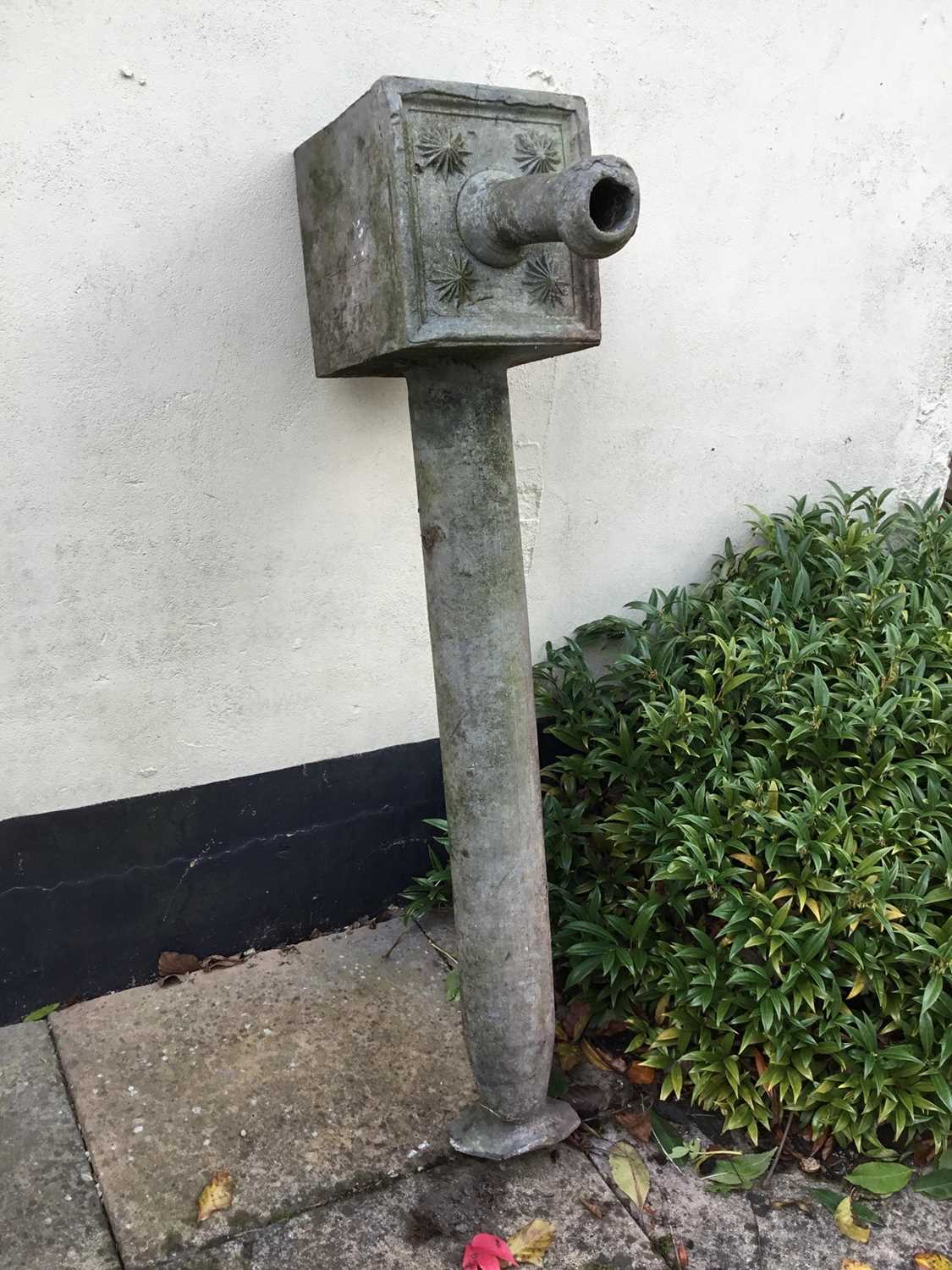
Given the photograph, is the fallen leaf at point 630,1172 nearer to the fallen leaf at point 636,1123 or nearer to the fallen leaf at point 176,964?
the fallen leaf at point 636,1123

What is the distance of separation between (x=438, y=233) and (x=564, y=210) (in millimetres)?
371

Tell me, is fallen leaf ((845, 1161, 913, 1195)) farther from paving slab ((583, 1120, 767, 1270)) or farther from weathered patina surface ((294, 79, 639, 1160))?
weathered patina surface ((294, 79, 639, 1160))

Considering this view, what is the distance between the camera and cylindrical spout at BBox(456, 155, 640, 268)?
171cm

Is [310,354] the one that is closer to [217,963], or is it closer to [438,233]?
[438,233]

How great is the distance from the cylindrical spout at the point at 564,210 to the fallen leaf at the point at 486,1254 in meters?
1.91

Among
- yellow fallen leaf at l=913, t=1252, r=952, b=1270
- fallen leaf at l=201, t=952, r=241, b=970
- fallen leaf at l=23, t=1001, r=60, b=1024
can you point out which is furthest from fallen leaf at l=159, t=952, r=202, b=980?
A: yellow fallen leaf at l=913, t=1252, r=952, b=1270

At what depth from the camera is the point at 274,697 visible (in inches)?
113

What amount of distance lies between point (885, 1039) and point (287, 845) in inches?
63.5

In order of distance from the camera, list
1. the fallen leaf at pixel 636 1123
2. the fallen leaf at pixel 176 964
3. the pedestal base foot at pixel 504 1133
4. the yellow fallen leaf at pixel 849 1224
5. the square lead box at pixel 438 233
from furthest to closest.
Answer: the fallen leaf at pixel 176 964 → the fallen leaf at pixel 636 1123 → the pedestal base foot at pixel 504 1133 → the yellow fallen leaf at pixel 849 1224 → the square lead box at pixel 438 233

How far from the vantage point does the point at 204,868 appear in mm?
2879

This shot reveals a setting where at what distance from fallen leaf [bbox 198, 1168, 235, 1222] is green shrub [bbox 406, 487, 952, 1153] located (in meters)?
0.93

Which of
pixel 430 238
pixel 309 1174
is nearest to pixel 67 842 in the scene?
pixel 309 1174

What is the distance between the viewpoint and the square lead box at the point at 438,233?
2012 mm

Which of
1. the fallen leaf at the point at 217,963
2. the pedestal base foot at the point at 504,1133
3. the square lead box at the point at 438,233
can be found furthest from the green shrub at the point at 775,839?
the square lead box at the point at 438,233
